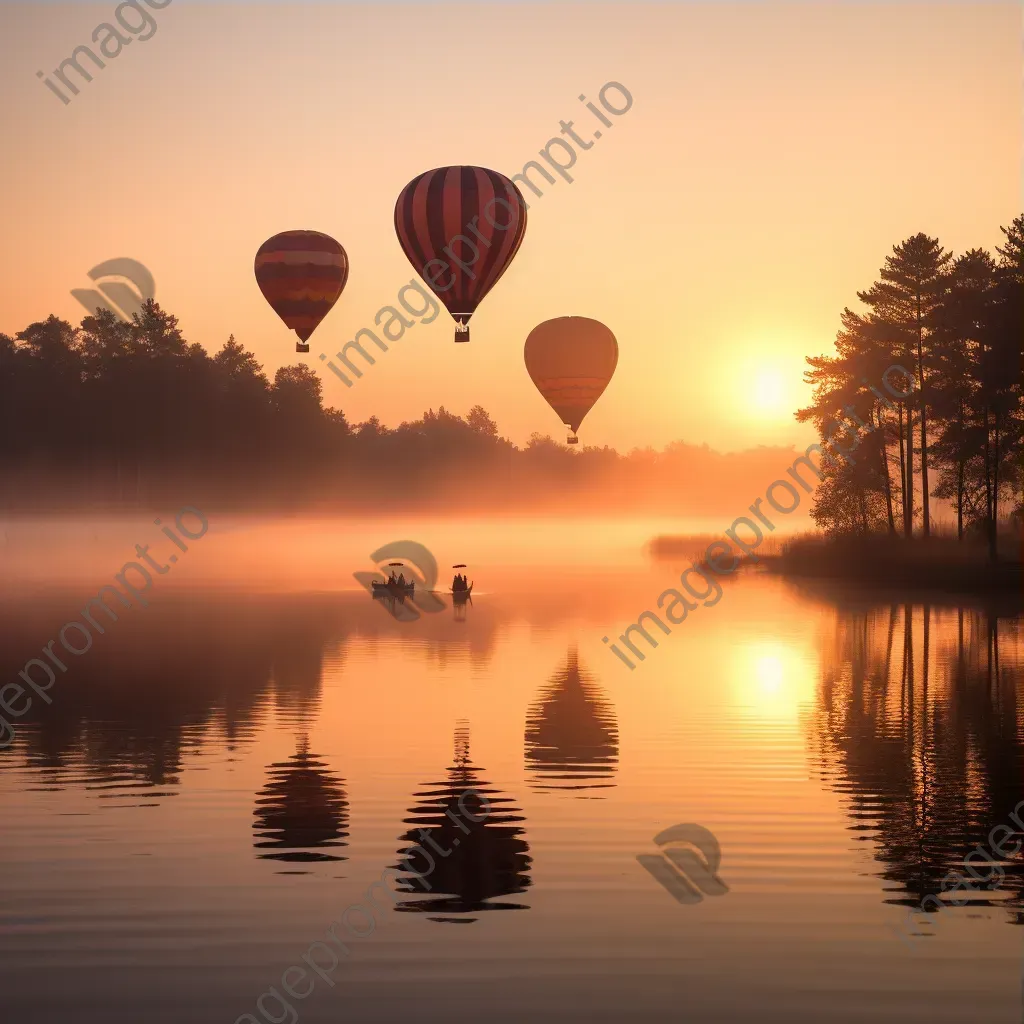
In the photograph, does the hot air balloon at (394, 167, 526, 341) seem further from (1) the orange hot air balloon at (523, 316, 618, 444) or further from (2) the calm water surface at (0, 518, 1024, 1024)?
(2) the calm water surface at (0, 518, 1024, 1024)

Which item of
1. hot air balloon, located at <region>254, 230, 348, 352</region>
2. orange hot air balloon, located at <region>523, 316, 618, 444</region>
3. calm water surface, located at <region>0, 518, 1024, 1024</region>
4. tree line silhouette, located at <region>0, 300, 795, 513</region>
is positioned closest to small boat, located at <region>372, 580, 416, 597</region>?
orange hot air balloon, located at <region>523, 316, 618, 444</region>

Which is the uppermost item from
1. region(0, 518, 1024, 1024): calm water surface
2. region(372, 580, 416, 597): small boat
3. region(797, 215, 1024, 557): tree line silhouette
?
region(797, 215, 1024, 557): tree line silhouette

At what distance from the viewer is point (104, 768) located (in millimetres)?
24812

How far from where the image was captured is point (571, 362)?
7250 centimetres

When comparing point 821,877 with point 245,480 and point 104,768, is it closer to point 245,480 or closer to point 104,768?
point 104,768

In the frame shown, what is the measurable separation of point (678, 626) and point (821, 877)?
3609 centimetres

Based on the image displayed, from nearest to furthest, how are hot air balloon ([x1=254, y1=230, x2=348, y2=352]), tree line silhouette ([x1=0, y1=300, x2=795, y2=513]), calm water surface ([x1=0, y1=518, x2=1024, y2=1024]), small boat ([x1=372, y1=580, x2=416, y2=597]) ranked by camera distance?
1. calm water surface ([x1=0, y1=518, x2=1024, y2=1024])
2. small boat ([x1=372, y1=580, x2=416, y2=597])
3. hot air balloon ([x1=254, y1=230, x2=348, y2=352])
4. tree line silhouette ([x1=0, y1=300, x2=795, y2=513])

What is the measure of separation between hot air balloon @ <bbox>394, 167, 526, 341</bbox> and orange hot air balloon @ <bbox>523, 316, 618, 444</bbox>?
10.6 metres

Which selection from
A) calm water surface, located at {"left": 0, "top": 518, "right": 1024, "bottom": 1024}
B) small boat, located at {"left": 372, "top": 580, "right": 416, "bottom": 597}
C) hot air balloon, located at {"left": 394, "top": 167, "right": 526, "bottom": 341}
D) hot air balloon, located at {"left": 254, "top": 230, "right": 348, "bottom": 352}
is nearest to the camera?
calm water surface, located at {"left": 0, "top": 518, "right": 1024, "bottom": 1024}

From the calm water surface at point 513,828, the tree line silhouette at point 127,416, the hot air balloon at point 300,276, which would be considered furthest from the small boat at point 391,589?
the tree line silhouette at point 127,416

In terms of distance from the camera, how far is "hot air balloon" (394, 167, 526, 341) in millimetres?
61062

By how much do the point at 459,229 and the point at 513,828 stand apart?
44.1 metres

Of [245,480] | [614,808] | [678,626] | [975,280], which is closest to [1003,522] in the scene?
[975,280]

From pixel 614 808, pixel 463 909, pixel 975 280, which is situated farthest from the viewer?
pixel 975 280
